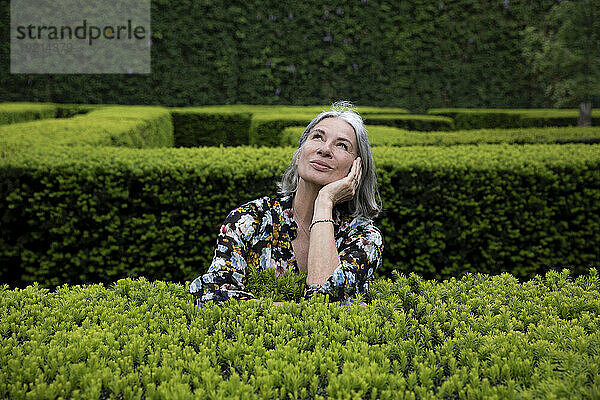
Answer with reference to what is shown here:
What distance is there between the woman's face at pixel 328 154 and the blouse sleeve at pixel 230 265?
1.25 feet

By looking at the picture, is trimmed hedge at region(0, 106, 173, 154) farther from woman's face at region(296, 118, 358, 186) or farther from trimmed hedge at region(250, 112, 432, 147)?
woman's face at region(296, 118, 358, 186)

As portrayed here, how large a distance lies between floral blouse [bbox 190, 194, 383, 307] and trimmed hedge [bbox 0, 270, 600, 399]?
120mm

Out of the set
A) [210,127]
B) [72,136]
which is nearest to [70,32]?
[210,127]

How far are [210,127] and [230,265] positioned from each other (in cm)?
1315

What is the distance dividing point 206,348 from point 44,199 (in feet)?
12.6

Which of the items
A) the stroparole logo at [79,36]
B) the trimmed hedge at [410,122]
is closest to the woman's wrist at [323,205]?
the trimmed hedge at [410,122]

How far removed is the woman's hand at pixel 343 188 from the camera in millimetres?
2406

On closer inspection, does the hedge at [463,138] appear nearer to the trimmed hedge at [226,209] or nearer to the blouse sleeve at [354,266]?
the trimmed hedge at [226,209]

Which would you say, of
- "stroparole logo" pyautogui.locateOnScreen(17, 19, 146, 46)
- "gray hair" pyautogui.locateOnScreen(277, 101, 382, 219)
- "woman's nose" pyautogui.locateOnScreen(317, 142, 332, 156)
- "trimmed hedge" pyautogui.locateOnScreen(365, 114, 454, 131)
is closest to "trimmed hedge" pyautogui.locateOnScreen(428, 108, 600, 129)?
"trimmed hedge" pyautogui.locateOnScreen(365, 114, 454, 131)

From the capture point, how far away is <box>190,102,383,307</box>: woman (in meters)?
2.19

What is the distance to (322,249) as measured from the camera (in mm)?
2281

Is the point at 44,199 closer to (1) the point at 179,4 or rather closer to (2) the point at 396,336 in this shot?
(2) the point at 396,336

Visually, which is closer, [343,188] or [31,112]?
[343,188]

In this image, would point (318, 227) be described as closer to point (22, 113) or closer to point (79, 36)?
point (22, 113)
